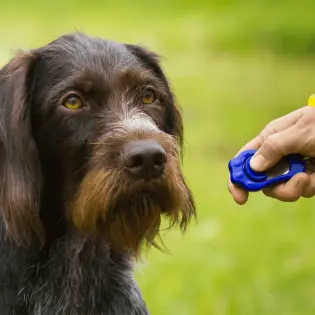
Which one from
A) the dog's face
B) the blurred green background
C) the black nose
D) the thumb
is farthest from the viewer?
the blurred green background

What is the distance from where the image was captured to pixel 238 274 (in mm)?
6688

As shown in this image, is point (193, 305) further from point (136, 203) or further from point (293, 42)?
point (293, 42)

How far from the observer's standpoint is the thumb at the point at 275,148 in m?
4.11

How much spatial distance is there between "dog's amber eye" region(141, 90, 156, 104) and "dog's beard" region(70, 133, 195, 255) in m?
0.46

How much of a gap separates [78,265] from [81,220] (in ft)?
1.28

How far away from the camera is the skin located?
163 inches

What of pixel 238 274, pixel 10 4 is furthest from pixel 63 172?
pixel 10 4

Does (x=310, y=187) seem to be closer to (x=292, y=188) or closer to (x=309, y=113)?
Answer: (x=292, y=188)

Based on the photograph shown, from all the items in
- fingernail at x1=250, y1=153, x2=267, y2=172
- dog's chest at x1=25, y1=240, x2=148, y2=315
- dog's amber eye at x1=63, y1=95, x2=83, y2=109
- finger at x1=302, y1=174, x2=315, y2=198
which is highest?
dog's amber eye at x1=63, y1=95, x2=83, y2=109

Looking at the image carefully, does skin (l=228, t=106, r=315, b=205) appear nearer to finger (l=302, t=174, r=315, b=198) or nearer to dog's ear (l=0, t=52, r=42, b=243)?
finger (l=302, t=174, r=315, b=198)

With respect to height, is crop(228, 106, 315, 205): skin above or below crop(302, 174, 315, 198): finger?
above

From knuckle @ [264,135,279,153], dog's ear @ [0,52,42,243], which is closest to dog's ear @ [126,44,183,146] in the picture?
dog's ear @ [0,52,42,243]

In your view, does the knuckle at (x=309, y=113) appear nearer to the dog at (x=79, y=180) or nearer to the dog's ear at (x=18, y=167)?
the dog at (x=79, y=180)

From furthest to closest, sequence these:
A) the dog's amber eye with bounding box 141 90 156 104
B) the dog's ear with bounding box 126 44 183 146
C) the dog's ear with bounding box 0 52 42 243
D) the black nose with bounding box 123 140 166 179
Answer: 1. the dog's ear with bounding box 126 44 183 146
2. the dog's amber eye with bounding box 141 90 156 104
3. the dog's ear with bounding box 0 52 42 243
4. the black nose with bounding box 123 140 166 179
